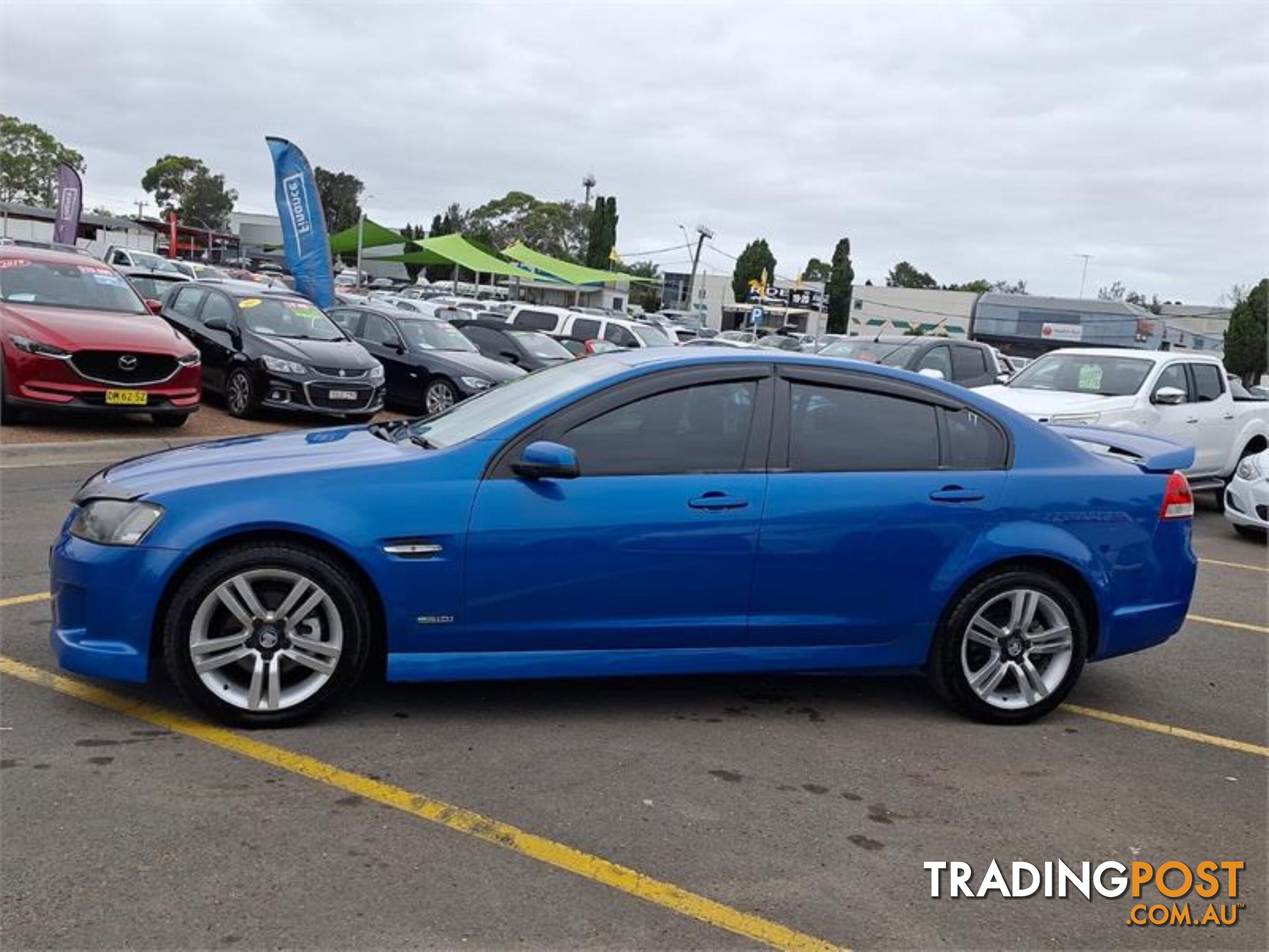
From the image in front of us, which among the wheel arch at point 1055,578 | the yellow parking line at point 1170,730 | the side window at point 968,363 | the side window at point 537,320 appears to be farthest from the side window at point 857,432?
the side window at point 537,320

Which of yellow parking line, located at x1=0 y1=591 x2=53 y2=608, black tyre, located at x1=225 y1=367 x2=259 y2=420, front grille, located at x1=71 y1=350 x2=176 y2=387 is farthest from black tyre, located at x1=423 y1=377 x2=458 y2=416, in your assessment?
yellow parking line, located at x1=0 y1=591 x2=53 y2=608

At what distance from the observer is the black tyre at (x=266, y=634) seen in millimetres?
4031

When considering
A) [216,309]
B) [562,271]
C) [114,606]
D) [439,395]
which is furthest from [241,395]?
[562,271]

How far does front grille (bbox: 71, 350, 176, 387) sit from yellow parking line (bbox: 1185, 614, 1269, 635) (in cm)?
888

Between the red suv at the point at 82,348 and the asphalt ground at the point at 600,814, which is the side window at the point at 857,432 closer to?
the asphalt ground at the point at 600,814

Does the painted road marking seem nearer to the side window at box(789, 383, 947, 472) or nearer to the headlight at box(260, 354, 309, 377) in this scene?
the side window at box(789, 383, 947, 472)

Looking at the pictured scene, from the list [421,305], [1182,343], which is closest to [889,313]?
[1182,343]

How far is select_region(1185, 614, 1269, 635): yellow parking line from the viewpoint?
22.9ft

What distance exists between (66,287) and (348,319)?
18.8 feet

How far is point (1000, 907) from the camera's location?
10.9ft

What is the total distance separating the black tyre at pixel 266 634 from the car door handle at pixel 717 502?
4.39 ft

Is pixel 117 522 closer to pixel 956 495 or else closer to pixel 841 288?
pixel 956 495

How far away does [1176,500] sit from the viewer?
4.96 meters

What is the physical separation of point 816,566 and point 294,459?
7.01 ft
